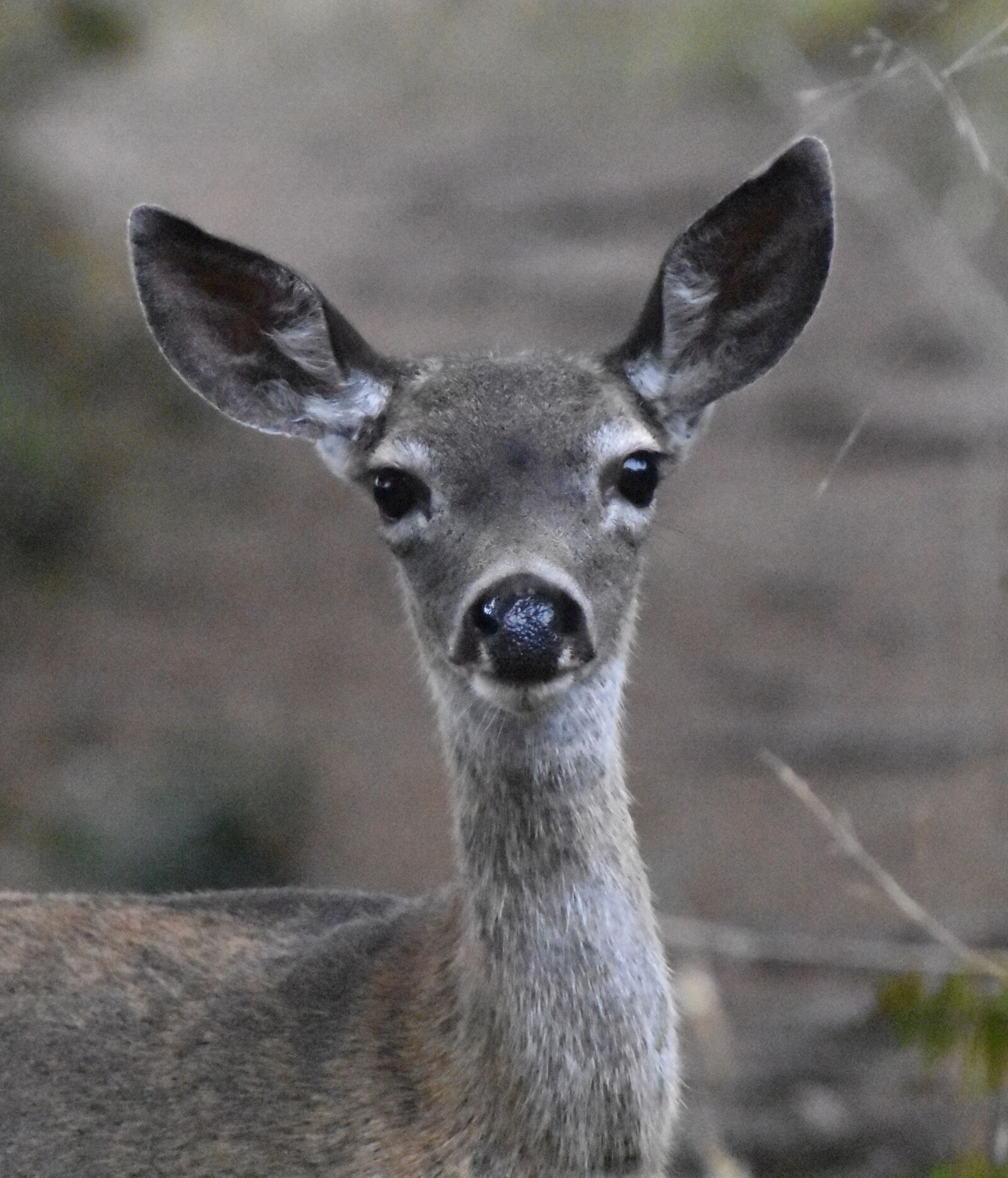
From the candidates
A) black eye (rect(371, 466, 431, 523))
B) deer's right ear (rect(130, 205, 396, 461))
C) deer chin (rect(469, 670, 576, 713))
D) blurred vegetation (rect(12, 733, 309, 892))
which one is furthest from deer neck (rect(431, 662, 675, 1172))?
blurred vegetation (rect(12, 733, 309, 892))

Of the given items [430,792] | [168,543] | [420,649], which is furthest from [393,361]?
[168,543]

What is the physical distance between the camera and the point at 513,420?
4805 mm

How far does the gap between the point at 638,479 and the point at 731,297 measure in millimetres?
570

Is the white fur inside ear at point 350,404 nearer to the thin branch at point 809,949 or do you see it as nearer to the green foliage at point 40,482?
the thin branch at point 809,949

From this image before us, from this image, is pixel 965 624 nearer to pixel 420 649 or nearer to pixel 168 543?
pixel 168 543

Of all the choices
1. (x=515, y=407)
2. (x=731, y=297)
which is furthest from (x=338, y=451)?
(x=731, y=297)

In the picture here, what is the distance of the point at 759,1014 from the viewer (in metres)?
8.27

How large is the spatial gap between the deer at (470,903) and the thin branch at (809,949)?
55 cm

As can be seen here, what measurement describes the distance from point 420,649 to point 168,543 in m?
8.04

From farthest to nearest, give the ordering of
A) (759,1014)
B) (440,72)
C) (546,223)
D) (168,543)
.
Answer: (440,72), (546,223), (168,543), (759,1014)

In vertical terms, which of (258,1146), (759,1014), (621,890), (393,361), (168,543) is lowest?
(759,1014)

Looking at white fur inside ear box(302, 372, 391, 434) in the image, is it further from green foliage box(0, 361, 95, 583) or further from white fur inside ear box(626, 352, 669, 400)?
green foliage box(0, 361, 95, 583)

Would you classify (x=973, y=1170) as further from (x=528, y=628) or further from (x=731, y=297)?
(x=731, y=297)

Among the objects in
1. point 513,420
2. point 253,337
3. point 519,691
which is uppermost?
point 253,337
